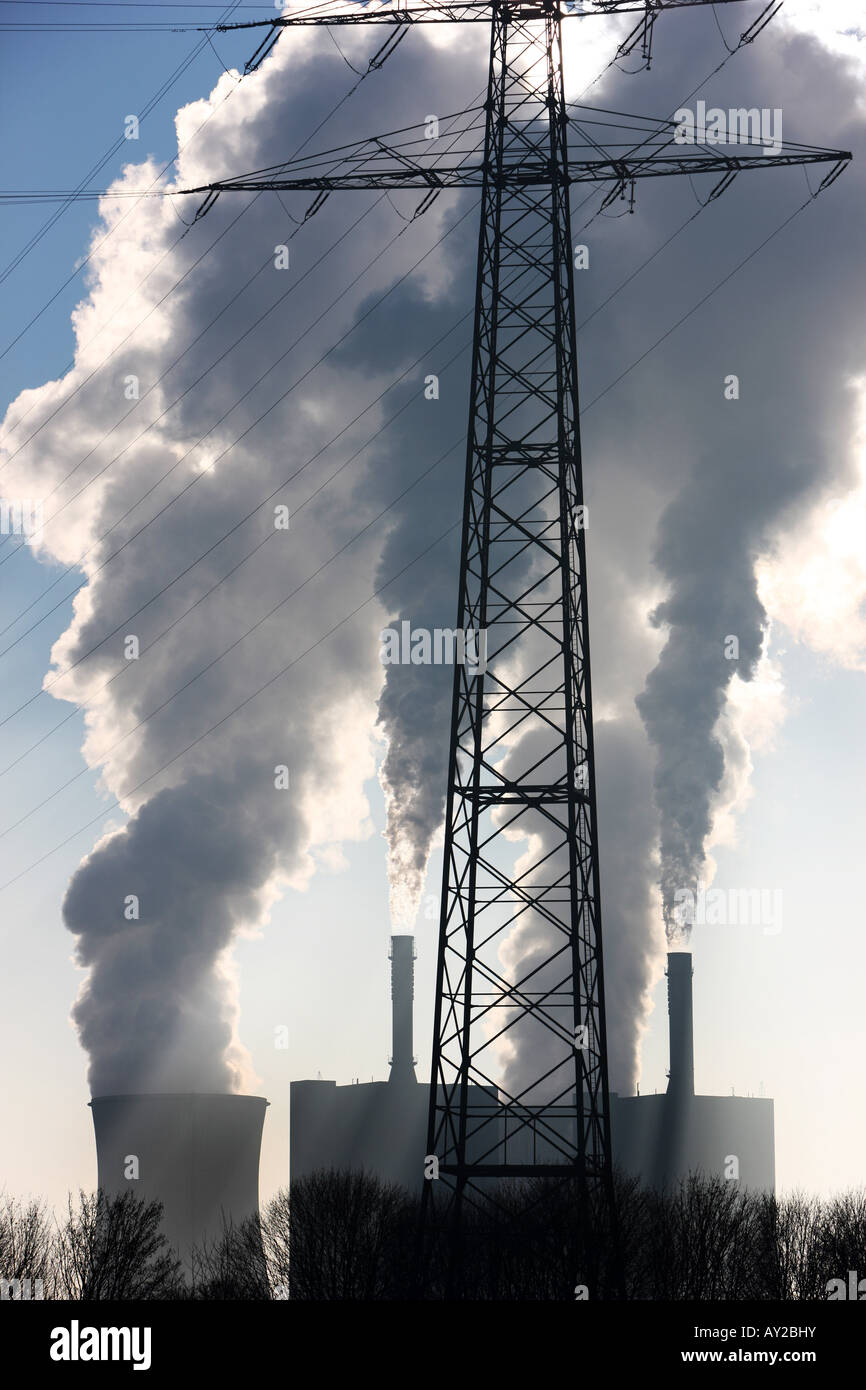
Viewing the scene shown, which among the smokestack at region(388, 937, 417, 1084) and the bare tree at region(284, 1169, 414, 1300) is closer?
the bare tree at region(284, 1169, 414, 1300)

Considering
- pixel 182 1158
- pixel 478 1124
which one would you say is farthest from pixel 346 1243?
pixel 478 1124

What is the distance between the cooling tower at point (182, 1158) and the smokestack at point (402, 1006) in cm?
1089

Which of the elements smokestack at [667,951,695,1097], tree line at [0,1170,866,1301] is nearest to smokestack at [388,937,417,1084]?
smokestack at [667,951,695,1097]

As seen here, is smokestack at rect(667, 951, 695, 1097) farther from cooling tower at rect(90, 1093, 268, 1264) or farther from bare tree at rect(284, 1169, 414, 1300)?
bare tree at rect(284, 1169, 414, 1300)

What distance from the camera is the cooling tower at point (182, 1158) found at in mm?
57375

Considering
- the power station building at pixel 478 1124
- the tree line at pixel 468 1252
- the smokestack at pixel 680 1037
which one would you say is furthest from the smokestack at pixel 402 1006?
the tree line at pixel 468 1252

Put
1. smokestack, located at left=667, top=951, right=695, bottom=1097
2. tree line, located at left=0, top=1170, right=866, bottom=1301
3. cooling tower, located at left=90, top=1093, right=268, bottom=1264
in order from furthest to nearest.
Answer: smokestack, located at left=667, top=951, right=695, bottom=1097, cooling tower, located at left=90, top=1093, right=268, bottom=1264, tree line, located at left=0, top=1170, right=866, bottom=1301

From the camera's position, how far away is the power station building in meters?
68.4

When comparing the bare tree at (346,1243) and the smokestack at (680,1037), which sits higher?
the smokestack at (680,1037)

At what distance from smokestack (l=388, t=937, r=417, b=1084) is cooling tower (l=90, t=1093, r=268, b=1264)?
10.9 m

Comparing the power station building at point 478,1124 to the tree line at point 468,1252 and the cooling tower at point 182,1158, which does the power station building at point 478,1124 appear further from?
the tree line at point 468,1252

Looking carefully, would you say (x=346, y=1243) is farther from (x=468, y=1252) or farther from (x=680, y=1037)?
(x=680, y=1037)

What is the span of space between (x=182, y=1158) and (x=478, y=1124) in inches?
594
